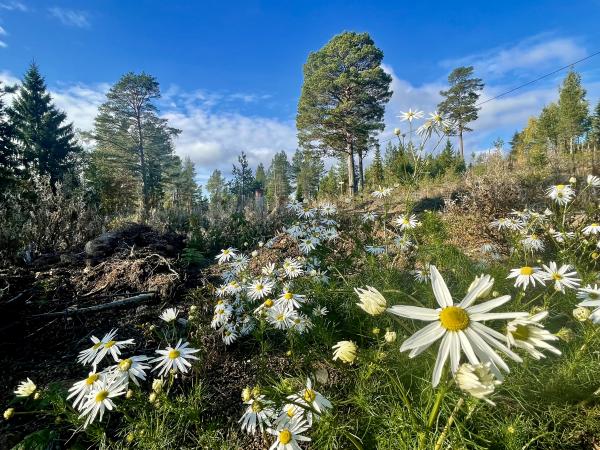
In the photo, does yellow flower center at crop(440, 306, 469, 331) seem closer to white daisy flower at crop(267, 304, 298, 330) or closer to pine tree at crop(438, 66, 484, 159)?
white daisy flower at crop(267, 304, 298, 330)

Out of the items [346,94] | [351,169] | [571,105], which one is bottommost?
[351,169]

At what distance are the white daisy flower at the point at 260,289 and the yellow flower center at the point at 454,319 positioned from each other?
1.44 meters

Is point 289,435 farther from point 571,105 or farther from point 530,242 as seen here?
point 571,105

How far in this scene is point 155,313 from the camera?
91.8 inches

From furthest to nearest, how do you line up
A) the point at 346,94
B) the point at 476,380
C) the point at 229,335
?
the point at 346,94 → the point at 229,335 → the point at 476,380

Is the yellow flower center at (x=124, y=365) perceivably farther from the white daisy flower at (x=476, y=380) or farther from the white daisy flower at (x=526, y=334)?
the white daisy flower at (x=526, y=334)

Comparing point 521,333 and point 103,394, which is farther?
point 103,394

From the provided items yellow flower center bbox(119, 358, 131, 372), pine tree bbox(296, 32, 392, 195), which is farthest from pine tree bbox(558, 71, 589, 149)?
yellow flower center bbox(119, 358, 131, 372)

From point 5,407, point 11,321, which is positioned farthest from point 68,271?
point 5,407

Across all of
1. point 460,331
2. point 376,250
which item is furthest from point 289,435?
point 376,250

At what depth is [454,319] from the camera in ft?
2.36

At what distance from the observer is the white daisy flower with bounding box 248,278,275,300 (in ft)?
6.76

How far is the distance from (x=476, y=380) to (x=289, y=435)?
2.39 feet

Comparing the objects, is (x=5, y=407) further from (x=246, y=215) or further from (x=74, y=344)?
(x=246, y=215)
